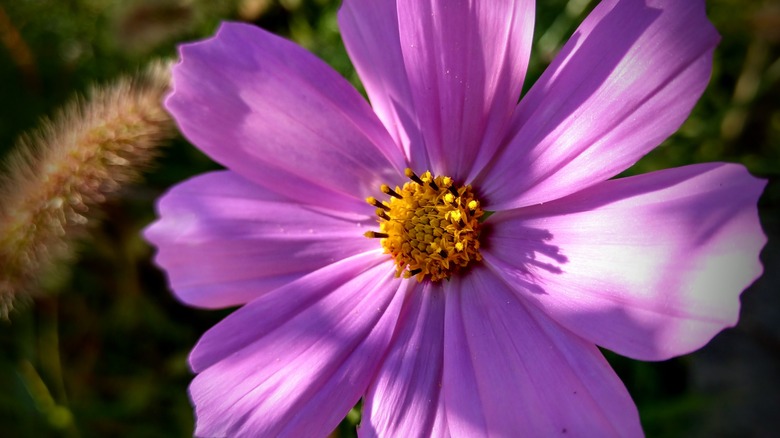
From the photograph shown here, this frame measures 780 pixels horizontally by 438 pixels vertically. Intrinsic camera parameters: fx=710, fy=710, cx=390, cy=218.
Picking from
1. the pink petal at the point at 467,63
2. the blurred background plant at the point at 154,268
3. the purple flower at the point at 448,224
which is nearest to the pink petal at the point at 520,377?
the purple flower at the point at 448,224

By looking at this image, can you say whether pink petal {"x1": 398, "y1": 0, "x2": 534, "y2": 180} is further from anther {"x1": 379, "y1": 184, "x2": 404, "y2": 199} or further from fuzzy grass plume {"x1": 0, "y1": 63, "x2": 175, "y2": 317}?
fuzzy grass plume {"x1": 0, "y1": 63, "x2": 175, "y2": 317}

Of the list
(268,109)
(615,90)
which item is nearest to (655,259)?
(615,90)

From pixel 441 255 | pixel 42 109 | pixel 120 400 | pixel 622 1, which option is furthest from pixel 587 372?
pixel 42 109

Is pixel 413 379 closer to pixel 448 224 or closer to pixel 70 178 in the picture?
pixel 448 224

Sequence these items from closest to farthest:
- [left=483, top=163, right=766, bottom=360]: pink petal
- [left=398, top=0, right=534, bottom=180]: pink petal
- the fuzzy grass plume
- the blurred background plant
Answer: [left=483, top=163, right=766, bottom=360]: pink petal, [left=398, top=0, right=534, bottom=180]: pink petal, the fuzzy grass plume, the blurred background plant

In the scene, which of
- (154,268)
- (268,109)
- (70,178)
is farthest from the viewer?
(154,268)

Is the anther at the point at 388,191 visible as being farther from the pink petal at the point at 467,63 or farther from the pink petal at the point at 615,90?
the pink petal at the point at 615,90

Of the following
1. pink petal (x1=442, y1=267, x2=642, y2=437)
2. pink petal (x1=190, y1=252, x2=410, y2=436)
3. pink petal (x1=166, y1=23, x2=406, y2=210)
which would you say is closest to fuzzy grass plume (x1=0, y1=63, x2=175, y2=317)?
pink petal (x1=166, y1=23, x2=406, y2=210)

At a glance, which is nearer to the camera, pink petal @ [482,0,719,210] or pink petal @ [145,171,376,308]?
pink petal @ [482,0,719,210]

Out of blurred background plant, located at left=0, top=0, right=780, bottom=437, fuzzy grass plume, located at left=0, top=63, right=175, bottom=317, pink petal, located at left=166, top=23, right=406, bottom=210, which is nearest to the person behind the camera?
pink petal, located at left=166, top=23, right=406, bottom=210
